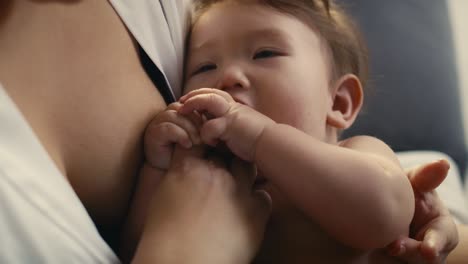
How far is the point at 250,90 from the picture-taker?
659 mm

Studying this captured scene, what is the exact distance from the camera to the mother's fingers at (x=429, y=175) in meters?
0.67

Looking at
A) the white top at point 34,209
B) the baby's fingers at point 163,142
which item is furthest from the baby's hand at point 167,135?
the white top at point 34,209

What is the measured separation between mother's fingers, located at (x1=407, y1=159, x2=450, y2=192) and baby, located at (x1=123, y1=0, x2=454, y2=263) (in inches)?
2.1

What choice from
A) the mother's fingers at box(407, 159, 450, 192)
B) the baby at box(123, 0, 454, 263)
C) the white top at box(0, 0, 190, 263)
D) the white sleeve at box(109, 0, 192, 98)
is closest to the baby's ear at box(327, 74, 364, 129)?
the baby at box(123, 0, 454, 263)

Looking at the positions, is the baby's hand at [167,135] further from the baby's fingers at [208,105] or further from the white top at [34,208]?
the white top at [34,208]

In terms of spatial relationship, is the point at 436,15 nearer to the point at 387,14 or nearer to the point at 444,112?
the point at 387,14

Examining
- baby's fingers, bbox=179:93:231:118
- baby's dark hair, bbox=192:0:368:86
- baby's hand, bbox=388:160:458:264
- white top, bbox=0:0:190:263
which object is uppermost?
white top, bbox=0:0:190:263

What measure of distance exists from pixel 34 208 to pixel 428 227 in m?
0.51

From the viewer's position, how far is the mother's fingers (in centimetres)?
67

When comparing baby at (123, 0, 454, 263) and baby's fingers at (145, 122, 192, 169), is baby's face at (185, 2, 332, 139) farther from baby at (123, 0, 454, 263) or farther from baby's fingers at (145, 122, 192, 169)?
baby's fingers at (145, 122, 192, 169)

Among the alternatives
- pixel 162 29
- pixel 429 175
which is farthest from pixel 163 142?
pixel 429 175

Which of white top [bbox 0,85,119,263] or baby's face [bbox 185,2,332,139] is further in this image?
baby's face [bbox 185,2,332,139]

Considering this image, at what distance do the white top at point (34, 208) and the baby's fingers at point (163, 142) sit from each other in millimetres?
138

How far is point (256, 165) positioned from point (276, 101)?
115mm
